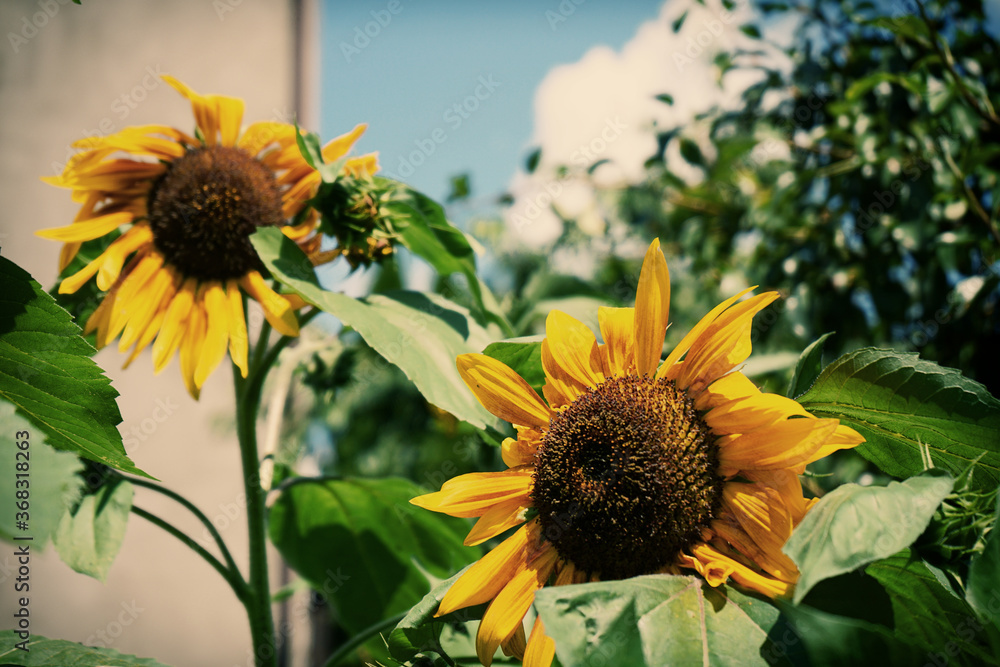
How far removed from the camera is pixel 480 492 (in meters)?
0.51

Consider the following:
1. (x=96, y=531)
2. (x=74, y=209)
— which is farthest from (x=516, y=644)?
(x=74, y=209)

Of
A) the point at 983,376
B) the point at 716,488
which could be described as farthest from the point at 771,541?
the point at 983,376

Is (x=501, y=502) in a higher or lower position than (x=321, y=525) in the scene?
higher

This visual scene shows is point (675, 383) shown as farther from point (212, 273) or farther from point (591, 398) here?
point (212, 273)

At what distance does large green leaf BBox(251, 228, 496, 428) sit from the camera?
555 millimetres

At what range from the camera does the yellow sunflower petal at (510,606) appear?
46cm

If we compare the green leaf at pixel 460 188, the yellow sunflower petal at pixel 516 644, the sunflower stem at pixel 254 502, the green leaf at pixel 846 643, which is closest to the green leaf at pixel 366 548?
the sunflower stem at pixel 254 502

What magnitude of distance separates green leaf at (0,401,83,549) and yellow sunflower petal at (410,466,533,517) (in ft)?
0.77

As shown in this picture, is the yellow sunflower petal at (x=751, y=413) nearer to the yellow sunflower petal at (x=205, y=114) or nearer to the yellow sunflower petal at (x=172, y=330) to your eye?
the yellow sunflower petal at (x=172, y=330)

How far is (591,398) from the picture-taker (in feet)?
1.65

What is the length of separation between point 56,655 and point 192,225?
39 cm

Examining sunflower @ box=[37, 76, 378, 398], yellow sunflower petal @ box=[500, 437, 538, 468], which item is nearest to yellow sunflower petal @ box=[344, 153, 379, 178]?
sunflower @ box=[37, 76, 378, 398]

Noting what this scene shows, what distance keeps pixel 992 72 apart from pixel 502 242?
2355 millimetres

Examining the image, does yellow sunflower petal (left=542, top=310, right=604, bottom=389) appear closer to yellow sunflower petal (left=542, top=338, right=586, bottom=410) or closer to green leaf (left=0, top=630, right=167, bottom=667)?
yellow sunflower petal (left=542, top=338, right=586, bottom=410)
